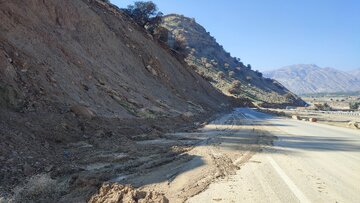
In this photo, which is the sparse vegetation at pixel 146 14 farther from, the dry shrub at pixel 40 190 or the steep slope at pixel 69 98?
the dry shrub at pixel 40 190

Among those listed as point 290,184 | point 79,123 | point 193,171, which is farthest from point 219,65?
point 290,184

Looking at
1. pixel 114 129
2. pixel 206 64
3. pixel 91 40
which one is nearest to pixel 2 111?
pixel 114 129

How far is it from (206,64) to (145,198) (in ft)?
349

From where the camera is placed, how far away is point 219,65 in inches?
4951

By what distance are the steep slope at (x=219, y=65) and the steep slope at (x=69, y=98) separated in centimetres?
6955

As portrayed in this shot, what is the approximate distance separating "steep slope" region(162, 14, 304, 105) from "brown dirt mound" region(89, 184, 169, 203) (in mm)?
90066

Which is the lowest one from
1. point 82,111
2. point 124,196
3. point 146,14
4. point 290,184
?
point 290,184

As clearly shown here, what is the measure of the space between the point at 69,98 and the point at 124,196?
10.4m

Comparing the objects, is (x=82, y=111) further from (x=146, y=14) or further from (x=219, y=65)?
(x=219, y=65)

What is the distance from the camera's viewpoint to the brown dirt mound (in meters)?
6.87

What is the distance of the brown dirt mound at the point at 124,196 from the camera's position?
6867mm

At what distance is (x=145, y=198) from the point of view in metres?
6.93

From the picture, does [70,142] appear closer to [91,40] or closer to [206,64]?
[91,40]

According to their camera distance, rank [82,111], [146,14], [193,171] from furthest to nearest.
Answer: [146,14] < [82,111] < [193,171]
